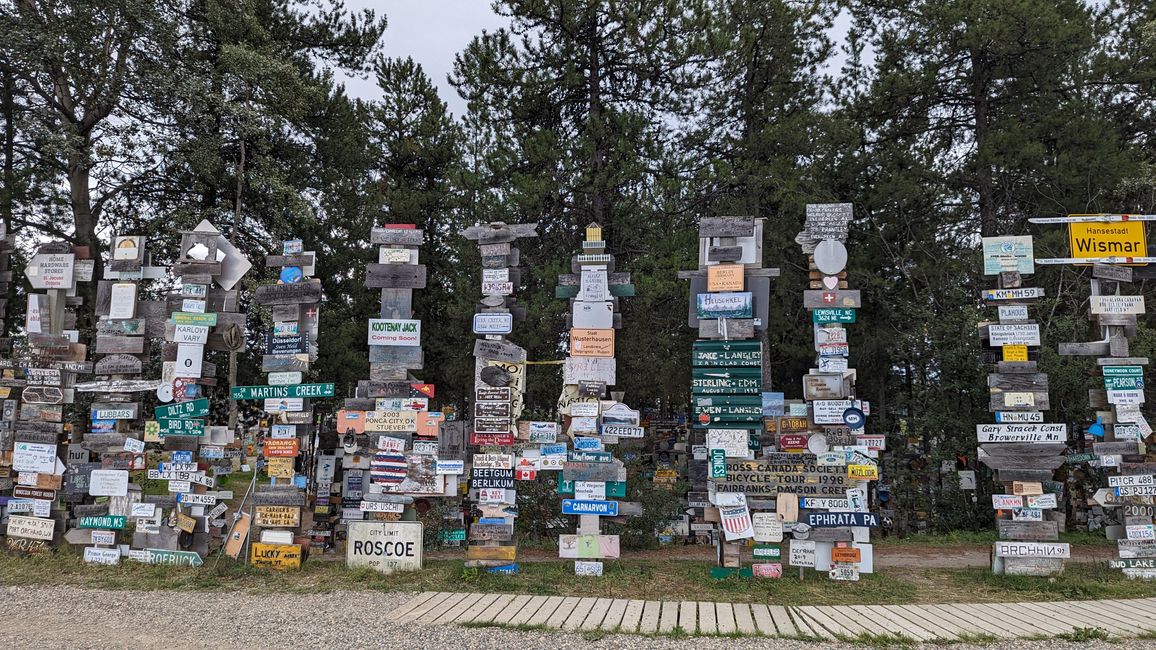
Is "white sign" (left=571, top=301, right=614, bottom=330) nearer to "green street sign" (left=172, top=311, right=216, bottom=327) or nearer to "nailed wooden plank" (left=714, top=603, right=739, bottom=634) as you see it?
"nailed wooden plank" (left=714, top=603, right=739, bottom=634)

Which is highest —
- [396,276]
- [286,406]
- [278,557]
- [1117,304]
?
[396,276]

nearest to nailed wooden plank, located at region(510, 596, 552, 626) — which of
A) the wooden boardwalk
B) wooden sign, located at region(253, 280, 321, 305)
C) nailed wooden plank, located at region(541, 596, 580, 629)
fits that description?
the wooden boardwalk

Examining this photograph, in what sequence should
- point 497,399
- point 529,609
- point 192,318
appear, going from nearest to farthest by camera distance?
point 529,609 → point 497,399 → point 192,318

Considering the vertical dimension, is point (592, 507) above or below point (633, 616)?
above

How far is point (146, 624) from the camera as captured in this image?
240 inches

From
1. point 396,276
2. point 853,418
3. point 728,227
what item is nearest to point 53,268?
point 396,276

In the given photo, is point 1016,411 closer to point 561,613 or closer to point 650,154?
point 561,613

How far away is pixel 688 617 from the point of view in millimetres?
6277

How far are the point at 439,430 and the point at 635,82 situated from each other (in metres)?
9.61

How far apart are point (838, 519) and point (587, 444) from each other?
114 inches

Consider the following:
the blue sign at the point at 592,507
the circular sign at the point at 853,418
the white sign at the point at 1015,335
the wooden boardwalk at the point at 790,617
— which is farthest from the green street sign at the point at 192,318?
the white sign at the point at 1015,335

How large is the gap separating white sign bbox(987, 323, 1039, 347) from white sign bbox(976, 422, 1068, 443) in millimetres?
946

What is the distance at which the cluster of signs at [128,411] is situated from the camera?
8.48m

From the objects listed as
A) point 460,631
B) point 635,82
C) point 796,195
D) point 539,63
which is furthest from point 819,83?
point 460,631
